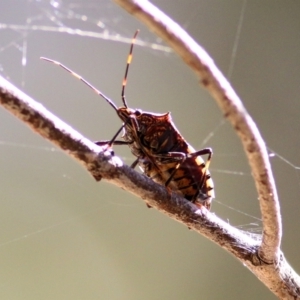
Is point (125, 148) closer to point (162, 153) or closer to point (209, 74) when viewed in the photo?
point (162, 153)

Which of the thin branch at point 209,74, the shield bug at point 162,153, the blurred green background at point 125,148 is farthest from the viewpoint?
the blurred green background at point 125,148

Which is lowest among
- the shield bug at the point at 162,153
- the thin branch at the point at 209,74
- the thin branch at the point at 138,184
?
the thin branch at the point at 138,184

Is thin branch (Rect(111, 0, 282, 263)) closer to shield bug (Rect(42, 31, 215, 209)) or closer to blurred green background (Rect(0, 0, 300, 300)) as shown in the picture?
shield bug (Rect(42, 31, 215, 209))

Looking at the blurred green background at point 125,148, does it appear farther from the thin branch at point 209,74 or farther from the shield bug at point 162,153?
the thin branch at point 209,74

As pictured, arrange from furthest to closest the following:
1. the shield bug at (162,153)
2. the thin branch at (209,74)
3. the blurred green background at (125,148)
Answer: the blurred green background at (125,148) → the shield bug at (162,153) → the thin branch at (209,74)

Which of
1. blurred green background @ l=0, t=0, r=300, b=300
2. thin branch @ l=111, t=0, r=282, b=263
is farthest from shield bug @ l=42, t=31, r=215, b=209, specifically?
blurred green background @ l=0, t=0, r=300, b=300

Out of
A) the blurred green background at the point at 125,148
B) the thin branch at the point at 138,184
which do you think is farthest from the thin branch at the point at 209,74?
the blurred green background at the point at 125,148

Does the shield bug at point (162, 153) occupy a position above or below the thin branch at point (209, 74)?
above
